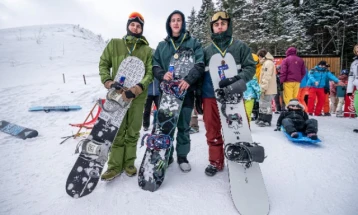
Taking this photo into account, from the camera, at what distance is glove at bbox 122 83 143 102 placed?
2377mm

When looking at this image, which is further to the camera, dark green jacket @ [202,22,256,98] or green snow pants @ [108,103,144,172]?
green snow pants @ [108,103,144,172]

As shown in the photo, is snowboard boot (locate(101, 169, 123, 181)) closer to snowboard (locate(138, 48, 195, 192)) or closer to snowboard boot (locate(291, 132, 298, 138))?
snowboard (locate(138, 48, 195, 192))

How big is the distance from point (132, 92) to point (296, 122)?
3.38 metres

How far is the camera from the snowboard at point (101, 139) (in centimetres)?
217

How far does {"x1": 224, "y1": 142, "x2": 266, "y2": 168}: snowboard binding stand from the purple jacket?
15.0ft

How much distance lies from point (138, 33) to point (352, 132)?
5118mm

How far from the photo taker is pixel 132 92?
7.84 ft

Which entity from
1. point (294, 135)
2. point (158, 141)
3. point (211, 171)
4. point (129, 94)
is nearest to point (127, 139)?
point (158, 141)

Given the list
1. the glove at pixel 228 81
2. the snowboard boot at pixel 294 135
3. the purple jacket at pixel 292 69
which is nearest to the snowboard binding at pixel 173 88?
the glove at pixel 228 81

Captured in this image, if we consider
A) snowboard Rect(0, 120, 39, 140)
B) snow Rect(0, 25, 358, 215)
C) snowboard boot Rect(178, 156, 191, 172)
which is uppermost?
snowboard Rect(0, 120, 39, 140)

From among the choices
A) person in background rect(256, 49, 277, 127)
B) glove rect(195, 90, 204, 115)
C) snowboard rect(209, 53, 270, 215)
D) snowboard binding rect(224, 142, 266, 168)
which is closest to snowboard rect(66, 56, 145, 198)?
glove rect(195, 90, 204, 115)

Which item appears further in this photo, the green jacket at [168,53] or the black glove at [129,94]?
the green jacket at [168,53]

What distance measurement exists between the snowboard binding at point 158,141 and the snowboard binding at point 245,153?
0.71m

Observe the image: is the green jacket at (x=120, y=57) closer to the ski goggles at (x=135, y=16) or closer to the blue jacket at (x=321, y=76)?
the ski goggles at (x=135, y=16)
